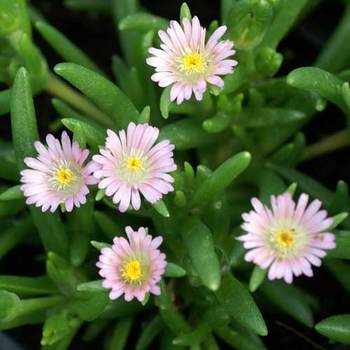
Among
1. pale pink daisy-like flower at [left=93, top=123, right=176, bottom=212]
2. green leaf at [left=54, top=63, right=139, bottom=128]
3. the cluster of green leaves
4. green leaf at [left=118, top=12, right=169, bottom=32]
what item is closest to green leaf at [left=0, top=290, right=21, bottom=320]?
the cluster of green leaves

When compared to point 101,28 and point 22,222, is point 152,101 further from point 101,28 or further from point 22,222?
point 101,28

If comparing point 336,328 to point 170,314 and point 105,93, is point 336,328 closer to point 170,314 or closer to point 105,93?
point 170,314

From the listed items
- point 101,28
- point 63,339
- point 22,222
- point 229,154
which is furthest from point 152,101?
point 101,28

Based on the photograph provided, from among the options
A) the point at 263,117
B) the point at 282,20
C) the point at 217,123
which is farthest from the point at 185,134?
the point at 282,20

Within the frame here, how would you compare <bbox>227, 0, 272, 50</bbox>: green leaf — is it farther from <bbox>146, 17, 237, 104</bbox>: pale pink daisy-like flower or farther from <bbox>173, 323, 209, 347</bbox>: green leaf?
<bbox>173, 323, 209, 347</bbox>: green leaf

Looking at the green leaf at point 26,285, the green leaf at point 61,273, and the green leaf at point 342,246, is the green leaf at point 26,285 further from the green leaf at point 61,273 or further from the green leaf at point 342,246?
the green leaf at point 342,246

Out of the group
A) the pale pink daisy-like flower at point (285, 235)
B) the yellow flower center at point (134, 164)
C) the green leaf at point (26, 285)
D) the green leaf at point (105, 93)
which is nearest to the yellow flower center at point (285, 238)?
the pale pink daisy-like flower at point (285, 235)
